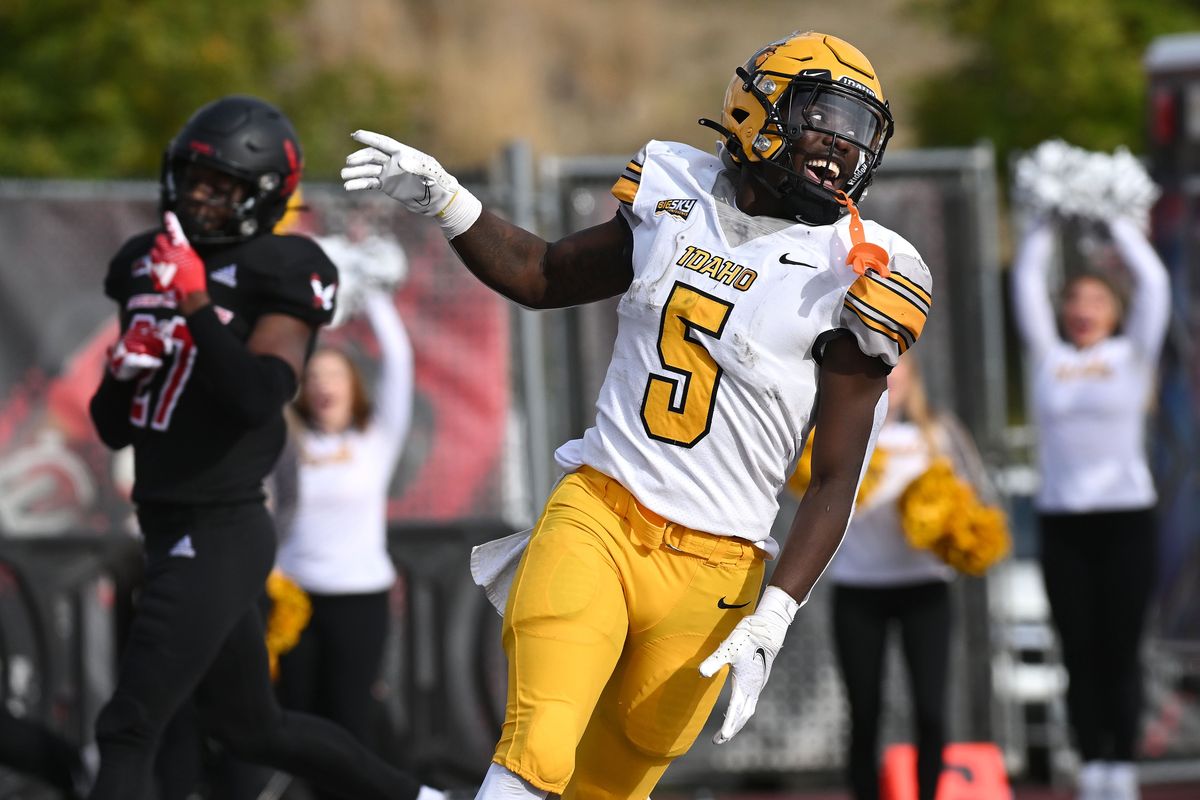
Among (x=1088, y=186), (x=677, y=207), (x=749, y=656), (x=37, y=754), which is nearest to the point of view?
(x=749, y=656)

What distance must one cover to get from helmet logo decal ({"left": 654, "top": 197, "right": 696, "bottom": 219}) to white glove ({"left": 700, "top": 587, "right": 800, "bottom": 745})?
2.84 feet

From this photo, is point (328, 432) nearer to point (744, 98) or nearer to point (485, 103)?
point (744, 98)

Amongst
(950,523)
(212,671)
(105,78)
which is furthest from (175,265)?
(105,78)

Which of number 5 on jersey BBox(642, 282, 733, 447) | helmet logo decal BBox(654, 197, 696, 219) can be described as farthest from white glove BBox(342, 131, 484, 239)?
number 5 on jersey BBox(642, 282, 733, 447)

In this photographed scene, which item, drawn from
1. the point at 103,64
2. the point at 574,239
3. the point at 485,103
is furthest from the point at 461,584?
the point at 485,103

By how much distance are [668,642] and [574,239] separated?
97cm

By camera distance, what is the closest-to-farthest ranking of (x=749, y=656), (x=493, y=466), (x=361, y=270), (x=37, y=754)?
(x=749, y=656) < (x=37, y=754) < (x=361, y=270) < (x=493, y=466)

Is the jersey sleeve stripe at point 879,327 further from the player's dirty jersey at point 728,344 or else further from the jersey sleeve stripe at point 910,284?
the jersey sleeve stripe at point 910,284

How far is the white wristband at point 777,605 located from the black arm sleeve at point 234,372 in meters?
1.51

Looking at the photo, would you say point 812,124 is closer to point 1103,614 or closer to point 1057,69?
point 1103,614

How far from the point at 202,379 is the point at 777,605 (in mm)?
1705

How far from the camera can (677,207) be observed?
4.12m

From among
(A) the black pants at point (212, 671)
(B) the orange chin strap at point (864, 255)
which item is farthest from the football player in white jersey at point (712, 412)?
(A) the black pants at point (212, 671)

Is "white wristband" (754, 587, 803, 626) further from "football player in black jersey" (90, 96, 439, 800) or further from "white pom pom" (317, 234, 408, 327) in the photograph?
"white pom pom" (317, 234, 408, 327)
